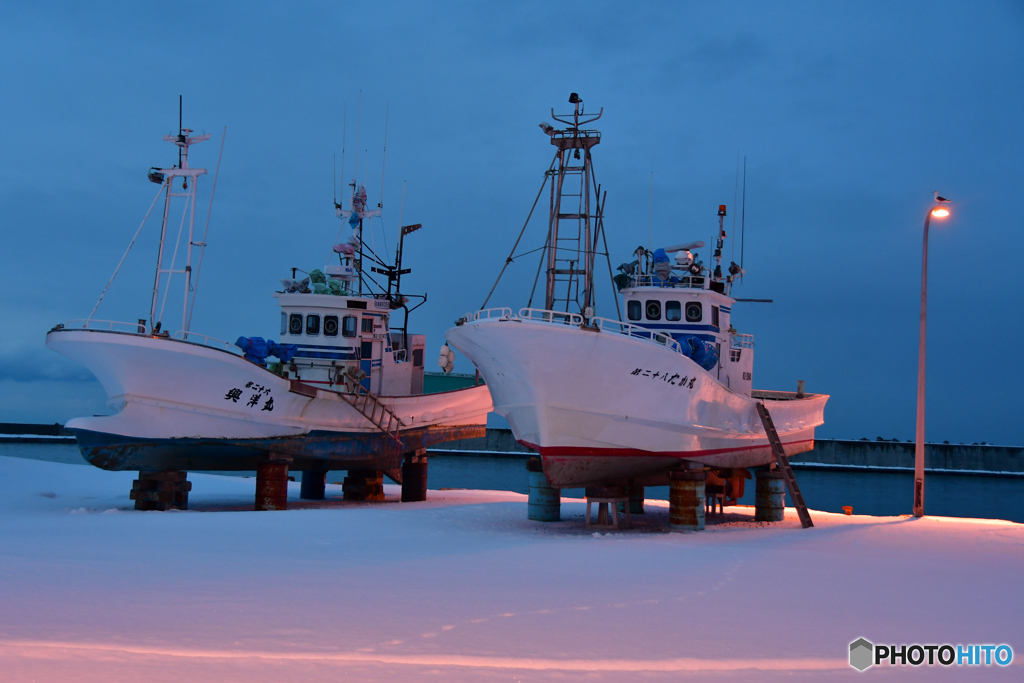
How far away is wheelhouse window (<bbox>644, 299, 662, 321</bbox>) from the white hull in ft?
9.70

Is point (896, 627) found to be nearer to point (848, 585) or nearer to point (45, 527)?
point (848, 585)

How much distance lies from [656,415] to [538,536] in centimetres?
367

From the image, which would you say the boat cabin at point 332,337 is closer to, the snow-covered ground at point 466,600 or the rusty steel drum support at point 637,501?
the snow-covered ground at point 466,600

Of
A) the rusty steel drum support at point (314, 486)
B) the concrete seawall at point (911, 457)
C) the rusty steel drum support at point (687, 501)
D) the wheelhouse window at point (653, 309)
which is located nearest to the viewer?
the rusty steel drum support at point (687, 501)

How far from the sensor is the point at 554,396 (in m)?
16.7

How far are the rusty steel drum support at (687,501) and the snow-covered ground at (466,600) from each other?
136 centimetres

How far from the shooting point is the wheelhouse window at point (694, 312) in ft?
68.1

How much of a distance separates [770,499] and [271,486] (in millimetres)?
12921

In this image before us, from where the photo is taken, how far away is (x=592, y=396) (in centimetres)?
1678

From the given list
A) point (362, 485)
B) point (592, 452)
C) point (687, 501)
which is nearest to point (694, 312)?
point (687, 501)

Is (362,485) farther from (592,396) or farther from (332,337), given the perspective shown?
(592,396)

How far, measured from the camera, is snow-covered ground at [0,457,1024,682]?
A: 20.1 feet

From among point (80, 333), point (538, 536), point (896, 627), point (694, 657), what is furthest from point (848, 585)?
point (80, 333)

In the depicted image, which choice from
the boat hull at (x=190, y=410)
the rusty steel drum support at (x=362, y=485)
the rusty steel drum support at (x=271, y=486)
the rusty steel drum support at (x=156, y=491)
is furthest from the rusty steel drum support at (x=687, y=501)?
the rusty steel drum support at (x=156, y=491)
